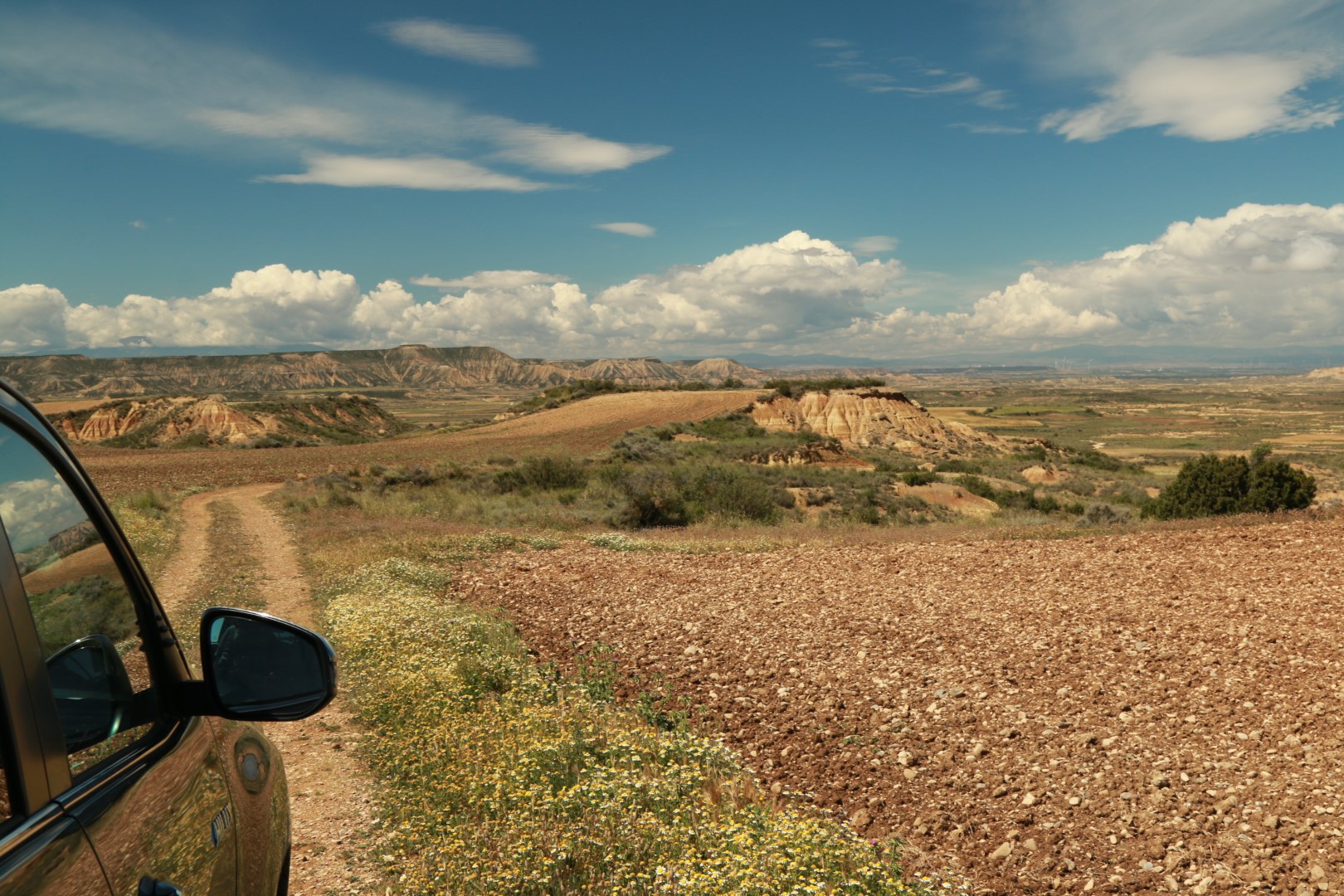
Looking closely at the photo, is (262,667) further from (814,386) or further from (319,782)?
(814,386)

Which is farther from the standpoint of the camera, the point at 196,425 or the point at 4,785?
the point at 196,425

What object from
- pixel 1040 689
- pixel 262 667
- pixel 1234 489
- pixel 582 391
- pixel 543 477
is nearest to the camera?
pixel 262 667

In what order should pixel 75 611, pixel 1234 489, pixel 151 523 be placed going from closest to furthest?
pixel 75 611 → pixel 1234 489 → pixel 151 523

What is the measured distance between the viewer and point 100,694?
2033mm

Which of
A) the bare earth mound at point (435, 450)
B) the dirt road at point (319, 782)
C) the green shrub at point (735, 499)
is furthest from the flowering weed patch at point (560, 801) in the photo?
the bare earth mound at point (435, 450)

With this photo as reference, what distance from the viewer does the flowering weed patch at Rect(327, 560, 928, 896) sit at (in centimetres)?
446

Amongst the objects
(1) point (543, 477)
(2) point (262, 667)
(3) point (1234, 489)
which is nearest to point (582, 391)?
(1) point (543, 477)

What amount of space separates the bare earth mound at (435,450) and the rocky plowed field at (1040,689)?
25.1 meters

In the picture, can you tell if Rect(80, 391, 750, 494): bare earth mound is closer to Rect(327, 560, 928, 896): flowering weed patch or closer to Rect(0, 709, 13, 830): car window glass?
Rect(327, 560, 928, 896): flowering weed patch

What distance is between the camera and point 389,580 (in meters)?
13.1

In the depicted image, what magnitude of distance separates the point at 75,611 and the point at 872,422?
183ft

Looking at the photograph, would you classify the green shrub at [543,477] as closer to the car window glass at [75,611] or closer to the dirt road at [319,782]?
the dirt road at [319,782]

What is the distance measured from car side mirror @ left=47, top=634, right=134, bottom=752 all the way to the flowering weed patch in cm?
254

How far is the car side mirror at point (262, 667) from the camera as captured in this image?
7.36ft
